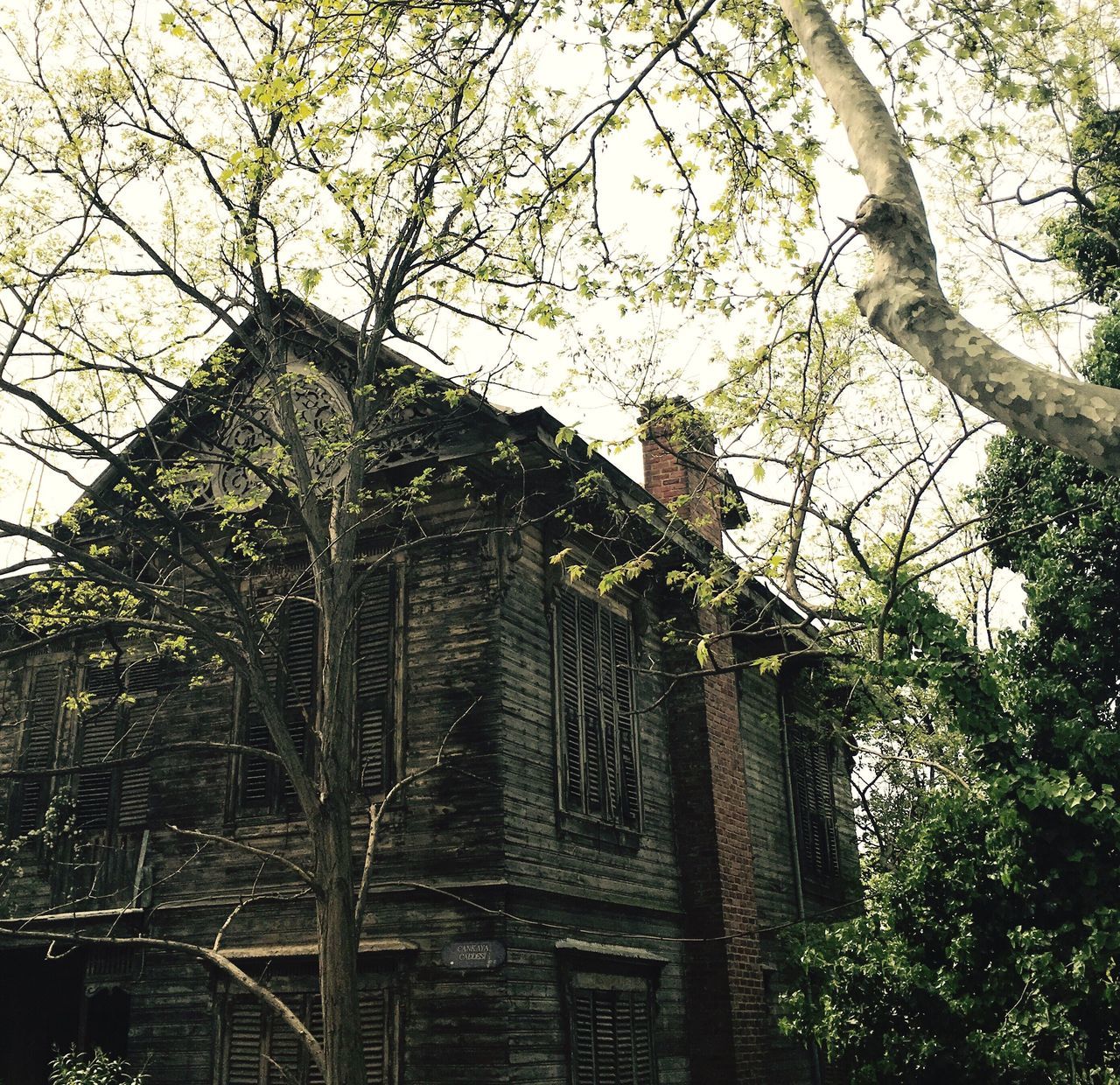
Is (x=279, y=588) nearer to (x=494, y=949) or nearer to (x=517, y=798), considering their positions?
(x=517, y=798)

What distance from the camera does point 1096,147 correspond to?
1162cm

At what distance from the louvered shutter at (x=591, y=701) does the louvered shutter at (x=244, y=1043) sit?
3.87 metres

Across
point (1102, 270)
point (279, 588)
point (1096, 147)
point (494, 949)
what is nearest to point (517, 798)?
point (494, 949)

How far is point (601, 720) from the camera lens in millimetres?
12602

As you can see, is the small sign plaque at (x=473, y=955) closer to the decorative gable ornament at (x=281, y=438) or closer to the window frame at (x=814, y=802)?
the decorative gable ornament at (x=281, y=438)

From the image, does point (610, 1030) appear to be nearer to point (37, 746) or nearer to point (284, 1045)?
point (284, 1045)

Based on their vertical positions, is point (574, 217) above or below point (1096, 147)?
below

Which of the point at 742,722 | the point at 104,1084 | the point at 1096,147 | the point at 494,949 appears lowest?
the point at 104,1084

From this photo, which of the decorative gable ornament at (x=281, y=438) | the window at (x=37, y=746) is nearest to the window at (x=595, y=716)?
the decorative gable ornament at (x=281, y=438)

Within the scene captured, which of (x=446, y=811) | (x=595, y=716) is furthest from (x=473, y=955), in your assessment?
(x=595, y=716)

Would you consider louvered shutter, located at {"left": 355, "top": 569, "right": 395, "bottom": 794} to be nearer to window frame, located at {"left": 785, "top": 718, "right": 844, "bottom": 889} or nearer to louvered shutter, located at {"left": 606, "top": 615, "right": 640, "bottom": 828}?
louvered shutter, located at {"left": 606, "top": 615, "right": 640, "bottom": 828}

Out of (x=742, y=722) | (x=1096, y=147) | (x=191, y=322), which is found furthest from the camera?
(x=742, y=722)

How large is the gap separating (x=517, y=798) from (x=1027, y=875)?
4.56 metres

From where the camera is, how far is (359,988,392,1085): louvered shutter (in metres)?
9.79
